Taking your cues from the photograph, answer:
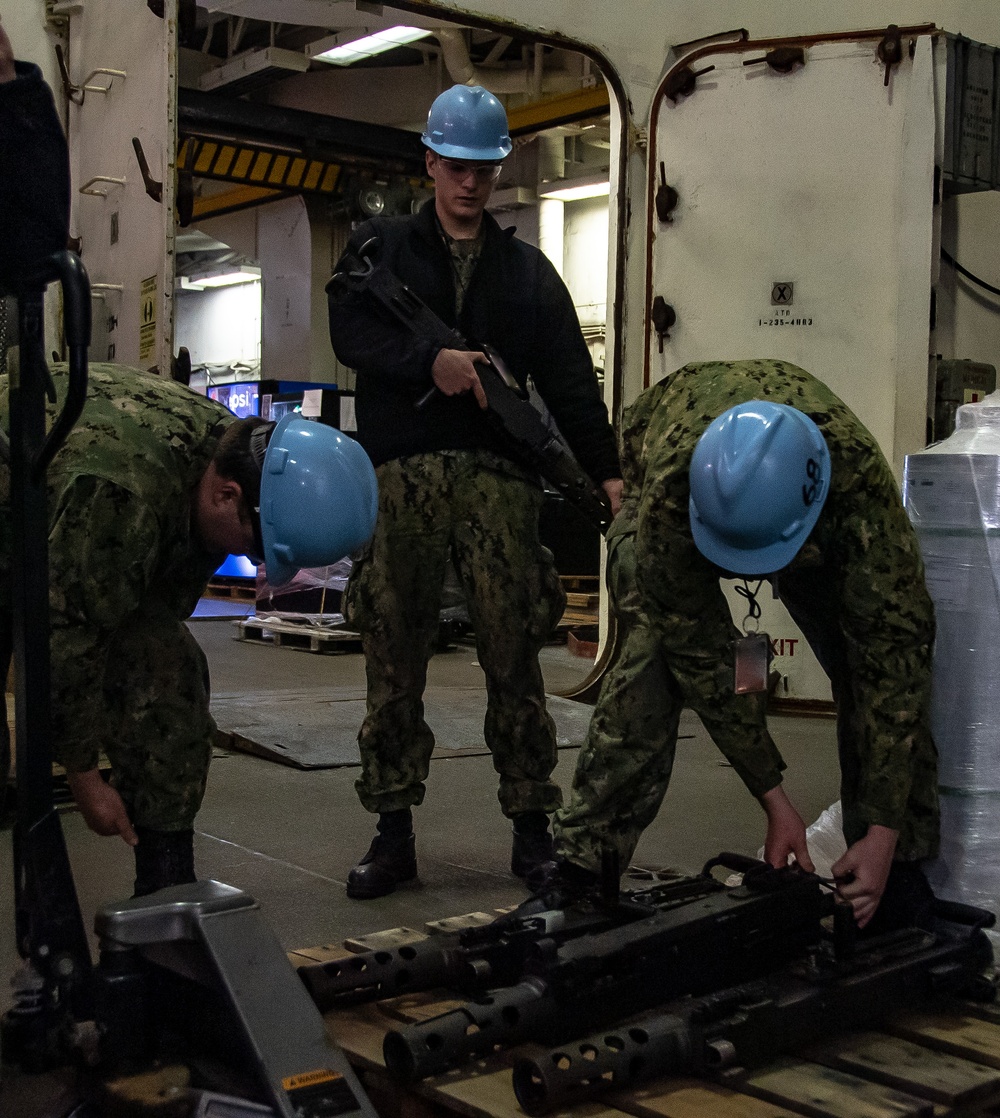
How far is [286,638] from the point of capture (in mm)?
8602

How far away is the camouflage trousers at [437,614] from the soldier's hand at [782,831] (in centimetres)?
91

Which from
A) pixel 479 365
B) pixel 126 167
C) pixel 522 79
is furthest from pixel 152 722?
pixel 522 79

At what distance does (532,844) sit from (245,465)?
143 centimetres

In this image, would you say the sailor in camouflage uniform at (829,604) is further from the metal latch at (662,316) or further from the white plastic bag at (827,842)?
the metal latch at (662,316)

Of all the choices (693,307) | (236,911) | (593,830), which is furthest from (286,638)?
(236,911)

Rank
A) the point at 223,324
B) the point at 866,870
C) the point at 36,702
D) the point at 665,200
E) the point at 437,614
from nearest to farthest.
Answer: the point at 36,702, the point at 866,870, the point at 437,614, the point at 665,200, the point at 223,324

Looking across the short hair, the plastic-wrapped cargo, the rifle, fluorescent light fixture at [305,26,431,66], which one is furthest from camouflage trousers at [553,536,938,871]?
fluorescent light fixture at [305,26,431,66]

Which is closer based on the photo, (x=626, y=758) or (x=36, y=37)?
(x=626, y=758)

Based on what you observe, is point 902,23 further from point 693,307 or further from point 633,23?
point 693,307

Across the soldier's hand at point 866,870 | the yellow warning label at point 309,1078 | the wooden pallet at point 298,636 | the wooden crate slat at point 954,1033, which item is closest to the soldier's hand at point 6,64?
the yellow warning label at point 309,1078

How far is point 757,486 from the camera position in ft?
6.76

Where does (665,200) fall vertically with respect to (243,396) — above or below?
above

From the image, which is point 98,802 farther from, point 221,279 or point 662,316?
point 221,279

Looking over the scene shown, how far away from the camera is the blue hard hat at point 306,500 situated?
82.5 inches
